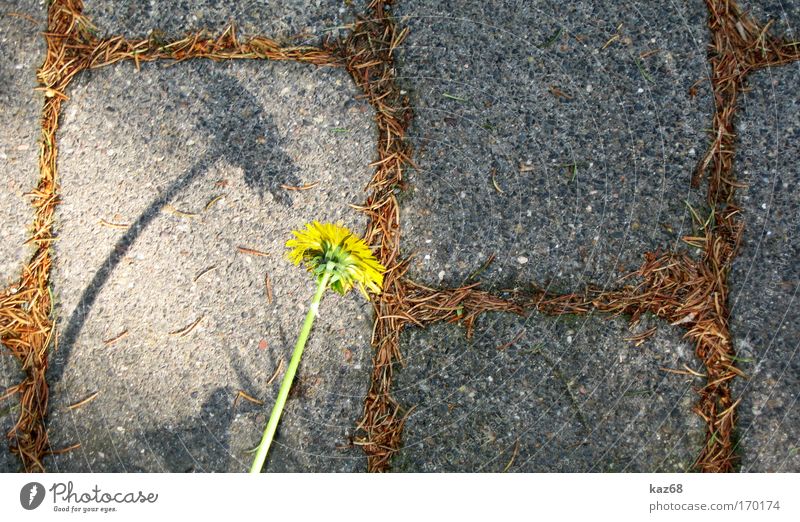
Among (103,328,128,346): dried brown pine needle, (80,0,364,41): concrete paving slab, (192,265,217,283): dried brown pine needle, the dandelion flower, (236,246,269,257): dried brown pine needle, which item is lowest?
A: (103,328,128,346): dried brown pine needle

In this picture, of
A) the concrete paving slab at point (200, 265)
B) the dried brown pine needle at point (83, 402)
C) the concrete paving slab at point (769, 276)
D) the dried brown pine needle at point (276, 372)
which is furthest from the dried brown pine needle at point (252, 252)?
the concrete paving slab at point (769, 276)

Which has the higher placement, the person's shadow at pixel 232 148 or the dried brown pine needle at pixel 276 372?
the person's shadow at pixel 232 148

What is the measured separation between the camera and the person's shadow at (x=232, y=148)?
197 cm

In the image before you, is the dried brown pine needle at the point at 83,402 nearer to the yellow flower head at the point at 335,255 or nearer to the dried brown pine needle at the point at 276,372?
the dried brown pine needle at the point at 276,372

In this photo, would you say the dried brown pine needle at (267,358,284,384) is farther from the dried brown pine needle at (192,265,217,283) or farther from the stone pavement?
the dried brown pine needle at (192,265,217,283)

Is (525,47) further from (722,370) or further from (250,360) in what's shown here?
(250,360)

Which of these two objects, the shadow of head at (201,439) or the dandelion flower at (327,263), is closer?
the dandelion flower at (327,263)

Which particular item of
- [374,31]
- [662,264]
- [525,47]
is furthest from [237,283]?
[662,264]

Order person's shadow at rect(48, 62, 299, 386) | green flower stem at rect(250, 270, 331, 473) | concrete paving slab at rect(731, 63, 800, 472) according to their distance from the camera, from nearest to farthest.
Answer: green flower stem at rect(250, 270, 331, 473), concrete paving slab at rect(731, 63, 800, 472), person's shadow at rect(48, 62, 299, 386)

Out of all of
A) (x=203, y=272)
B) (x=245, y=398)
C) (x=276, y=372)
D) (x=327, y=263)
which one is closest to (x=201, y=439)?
(x=245, y=398)

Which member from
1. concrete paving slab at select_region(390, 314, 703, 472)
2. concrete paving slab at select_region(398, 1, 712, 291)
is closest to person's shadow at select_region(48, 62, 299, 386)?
concrete paving slab at select_region(398, 1, 712, 291)
